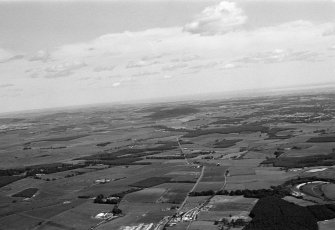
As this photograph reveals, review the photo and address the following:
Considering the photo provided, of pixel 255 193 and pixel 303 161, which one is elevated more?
pixel 255 193

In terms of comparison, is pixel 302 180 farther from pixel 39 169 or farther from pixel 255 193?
pixel 39 169

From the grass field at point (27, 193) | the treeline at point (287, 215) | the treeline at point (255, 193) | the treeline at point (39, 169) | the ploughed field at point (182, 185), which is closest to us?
the treeline at point (287, 215)

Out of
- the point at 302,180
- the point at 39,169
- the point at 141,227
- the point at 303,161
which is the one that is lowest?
the point at 303,161

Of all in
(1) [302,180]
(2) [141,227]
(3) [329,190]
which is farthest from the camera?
(1) [302,180]

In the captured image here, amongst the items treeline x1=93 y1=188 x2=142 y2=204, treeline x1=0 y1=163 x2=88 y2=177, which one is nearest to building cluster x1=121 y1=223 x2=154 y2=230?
treeline x1=93 y1=188 x2=142 y2=204

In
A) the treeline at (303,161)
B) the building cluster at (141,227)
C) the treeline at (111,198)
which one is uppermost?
the treeline at (111,198)

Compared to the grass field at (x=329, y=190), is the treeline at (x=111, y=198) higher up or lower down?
higher up

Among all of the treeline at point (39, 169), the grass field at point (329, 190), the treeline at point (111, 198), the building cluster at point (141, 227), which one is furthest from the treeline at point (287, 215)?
the treeline at point (39, 169)

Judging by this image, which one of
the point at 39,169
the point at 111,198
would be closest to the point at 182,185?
the point at 111,198

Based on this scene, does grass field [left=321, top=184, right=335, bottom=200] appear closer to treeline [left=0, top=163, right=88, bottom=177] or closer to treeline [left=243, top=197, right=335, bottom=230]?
treeline [left=243, top=197, right=335, bottom=230]

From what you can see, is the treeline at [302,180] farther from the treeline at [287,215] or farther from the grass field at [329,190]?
the treeline at [287,215]

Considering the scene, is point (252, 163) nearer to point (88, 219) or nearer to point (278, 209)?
point (278, 209)

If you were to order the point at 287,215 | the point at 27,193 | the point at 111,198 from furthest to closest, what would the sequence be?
the point at 27,193, the point at 111,198, the point at 287,215
